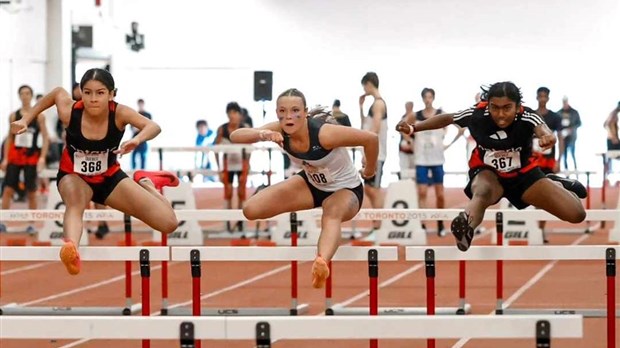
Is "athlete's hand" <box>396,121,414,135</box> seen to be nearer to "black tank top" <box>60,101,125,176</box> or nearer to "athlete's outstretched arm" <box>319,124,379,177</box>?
"athlete's outstretched arm" <box>319,124,379,177</box>

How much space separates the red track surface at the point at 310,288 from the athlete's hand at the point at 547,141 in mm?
2245

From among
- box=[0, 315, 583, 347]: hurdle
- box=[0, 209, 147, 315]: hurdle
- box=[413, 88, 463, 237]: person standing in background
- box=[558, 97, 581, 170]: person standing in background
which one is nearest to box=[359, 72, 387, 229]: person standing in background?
box=[413, 88, 463, 237]: person standing in background

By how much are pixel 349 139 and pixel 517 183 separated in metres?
1.13

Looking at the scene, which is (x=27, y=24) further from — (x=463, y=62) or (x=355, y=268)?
(x=355, y=268)

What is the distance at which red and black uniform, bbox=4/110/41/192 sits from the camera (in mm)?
16859

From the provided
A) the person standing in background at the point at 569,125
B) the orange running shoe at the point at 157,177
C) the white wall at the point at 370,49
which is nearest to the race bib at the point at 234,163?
the person standing in background at the point at 569,125

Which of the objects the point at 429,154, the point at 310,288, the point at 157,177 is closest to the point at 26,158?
the point at 429,154

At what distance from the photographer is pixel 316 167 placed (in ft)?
25.7

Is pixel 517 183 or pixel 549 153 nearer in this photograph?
pixel 517 183

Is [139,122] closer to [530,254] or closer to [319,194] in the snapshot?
[319,194]

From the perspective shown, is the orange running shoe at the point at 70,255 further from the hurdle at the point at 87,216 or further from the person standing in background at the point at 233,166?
the person standing in background at the point at 233,166

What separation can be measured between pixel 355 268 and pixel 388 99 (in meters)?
19.2

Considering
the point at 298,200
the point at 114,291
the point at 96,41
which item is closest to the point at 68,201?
the point at 298,200

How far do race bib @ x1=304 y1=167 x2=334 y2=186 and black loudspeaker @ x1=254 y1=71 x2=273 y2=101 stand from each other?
28.2 ft
